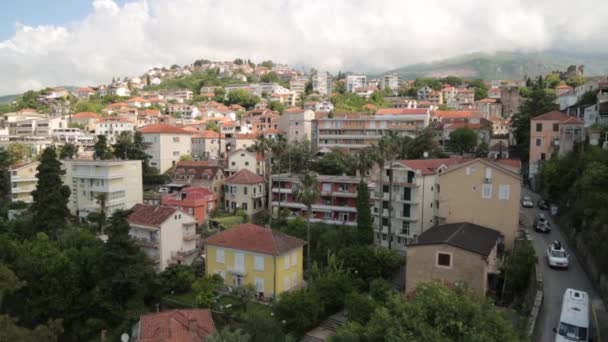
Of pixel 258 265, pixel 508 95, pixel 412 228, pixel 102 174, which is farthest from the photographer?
pixel 508 95

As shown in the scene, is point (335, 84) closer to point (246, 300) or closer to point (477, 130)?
point (477, 130)

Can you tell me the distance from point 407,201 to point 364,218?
3979mm

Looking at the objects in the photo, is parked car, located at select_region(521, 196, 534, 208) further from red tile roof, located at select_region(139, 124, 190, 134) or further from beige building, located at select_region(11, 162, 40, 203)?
beige building, located at select_region(11, 162, 40, 203)

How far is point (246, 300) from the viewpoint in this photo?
97.7 ft

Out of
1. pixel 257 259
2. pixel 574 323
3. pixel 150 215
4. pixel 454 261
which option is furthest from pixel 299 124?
pixel 574 323

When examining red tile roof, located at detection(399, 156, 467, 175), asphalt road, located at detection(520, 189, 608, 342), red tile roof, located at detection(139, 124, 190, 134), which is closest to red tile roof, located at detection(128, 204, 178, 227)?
red tile roof, located at detection(399, 156, 467, 175)

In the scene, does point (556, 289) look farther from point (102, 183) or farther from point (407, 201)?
point (102, 183)

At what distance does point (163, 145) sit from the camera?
221ft

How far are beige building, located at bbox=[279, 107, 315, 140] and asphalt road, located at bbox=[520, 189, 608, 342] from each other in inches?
1959

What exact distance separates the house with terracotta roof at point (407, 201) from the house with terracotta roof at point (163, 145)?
1569 inches

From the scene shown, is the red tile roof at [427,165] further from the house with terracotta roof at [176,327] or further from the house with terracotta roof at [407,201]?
the house with terracotta roof at [176,327]

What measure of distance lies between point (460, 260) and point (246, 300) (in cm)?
1418

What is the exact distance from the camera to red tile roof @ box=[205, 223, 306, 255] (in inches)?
1273

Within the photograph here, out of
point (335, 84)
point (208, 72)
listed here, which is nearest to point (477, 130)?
point (335, 84)
